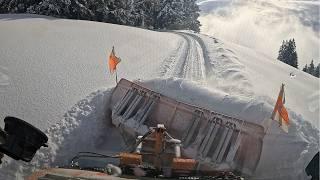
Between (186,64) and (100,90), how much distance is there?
346 inches

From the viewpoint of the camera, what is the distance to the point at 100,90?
45.6ft

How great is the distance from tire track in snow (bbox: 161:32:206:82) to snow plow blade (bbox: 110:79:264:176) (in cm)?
605

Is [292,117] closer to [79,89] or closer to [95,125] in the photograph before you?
[95,125]

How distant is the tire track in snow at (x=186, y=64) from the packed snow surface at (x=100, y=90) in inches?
1.9

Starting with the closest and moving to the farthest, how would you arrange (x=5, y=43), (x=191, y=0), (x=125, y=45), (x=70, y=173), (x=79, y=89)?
(x=70, y=173) → (x=79, y=89) → (x=5, y=43) → (x=125, y=45) → (x=191, y=0)

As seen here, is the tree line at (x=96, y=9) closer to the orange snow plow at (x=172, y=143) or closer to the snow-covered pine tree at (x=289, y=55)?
the snow-covered pine tree at (x=289, y=55)

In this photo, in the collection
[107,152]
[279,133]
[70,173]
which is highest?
[70,173]

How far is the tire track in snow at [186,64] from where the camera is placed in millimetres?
19328

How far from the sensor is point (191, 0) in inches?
2152

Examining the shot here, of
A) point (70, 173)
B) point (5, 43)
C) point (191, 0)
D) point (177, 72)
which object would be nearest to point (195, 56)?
point (177, 72)

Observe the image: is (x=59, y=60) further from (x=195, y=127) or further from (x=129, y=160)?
(x=129, y=160)

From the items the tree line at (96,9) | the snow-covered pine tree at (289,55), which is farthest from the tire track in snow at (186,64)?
the snow-covered pine tree at (289,55)

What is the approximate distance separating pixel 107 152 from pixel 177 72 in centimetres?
904

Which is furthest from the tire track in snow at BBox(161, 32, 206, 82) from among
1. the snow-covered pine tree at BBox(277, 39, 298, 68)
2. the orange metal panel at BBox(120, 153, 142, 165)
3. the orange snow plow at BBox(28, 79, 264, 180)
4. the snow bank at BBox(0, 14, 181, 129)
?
the snow-covered pine tree at BBox(277, 39, 298, 68)
